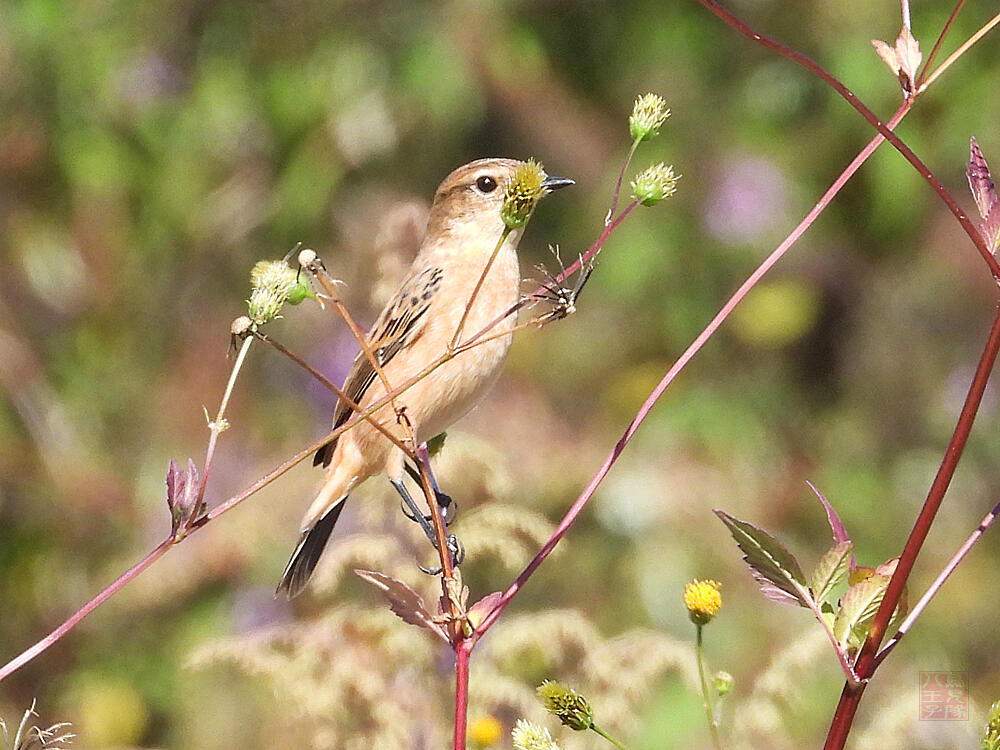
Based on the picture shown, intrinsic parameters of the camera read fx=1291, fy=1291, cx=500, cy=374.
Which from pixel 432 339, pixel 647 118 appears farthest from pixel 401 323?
pixel 647 118

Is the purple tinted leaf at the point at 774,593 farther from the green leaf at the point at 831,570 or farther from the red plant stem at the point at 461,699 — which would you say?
the red plant stem at the point at 461,699

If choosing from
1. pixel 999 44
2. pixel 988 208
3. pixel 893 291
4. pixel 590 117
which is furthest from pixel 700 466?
pixel 988 208

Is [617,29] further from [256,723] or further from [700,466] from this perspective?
[256,723]

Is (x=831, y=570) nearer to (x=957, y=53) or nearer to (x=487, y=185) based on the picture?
(x=957, y=53)

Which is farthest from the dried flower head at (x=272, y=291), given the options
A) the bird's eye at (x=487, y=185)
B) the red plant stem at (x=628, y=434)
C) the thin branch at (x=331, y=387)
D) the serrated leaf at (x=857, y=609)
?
the bird's eye at (x=487, y=185)

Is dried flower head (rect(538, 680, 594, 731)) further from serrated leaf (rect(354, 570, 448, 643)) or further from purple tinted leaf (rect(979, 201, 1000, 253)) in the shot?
purple tinted leaf (rect(979, 201, 1000, 253))
